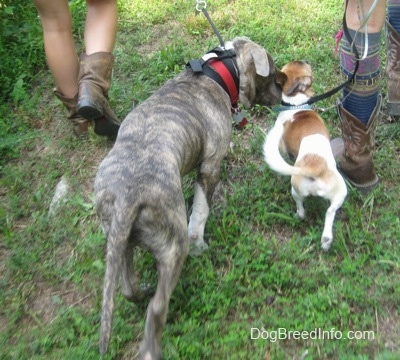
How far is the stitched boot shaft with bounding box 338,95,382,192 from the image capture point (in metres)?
3.22

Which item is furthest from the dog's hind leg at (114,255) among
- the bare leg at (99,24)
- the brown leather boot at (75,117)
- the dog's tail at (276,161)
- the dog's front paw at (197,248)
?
the bare leg at (99,24)

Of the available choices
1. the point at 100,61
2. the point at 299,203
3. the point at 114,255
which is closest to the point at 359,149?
the point at 299,203

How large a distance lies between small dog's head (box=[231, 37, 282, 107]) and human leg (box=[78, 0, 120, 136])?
1.03 m

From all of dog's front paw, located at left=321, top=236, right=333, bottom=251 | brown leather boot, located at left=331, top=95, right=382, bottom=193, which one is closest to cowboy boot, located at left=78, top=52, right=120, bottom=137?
brown leather boot, located at left=331, top=95, right=382, bottom=193

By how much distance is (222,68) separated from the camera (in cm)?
336

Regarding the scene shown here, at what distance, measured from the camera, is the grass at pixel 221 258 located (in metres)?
2.60

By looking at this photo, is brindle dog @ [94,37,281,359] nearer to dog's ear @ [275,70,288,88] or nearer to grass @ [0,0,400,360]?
dog's ear @ [275,70,288,88]

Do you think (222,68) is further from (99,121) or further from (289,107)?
(99,121)

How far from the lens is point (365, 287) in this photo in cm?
277

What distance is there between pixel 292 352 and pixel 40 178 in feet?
7.62

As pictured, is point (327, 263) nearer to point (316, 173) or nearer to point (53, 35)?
point (316, 173)

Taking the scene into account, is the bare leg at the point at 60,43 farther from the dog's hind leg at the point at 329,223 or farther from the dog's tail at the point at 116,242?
the dog's hind leg at the point at 329,223

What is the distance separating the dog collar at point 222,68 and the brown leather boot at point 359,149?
71 cm

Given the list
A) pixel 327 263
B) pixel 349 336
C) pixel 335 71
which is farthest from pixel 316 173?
pixel 335 71
